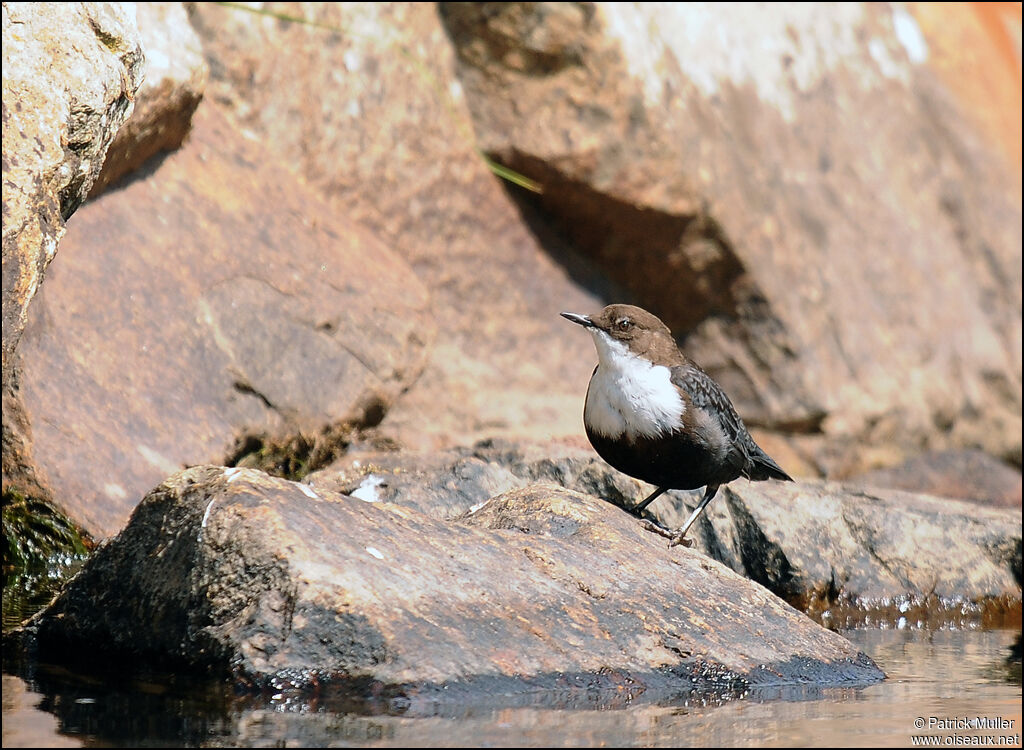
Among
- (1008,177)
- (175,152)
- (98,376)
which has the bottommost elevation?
(1008,177)

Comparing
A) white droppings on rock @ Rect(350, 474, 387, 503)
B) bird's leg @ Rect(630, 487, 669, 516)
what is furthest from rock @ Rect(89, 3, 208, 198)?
bird's leg @ Rect(630, 487, 669, 516)

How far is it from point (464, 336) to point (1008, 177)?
17.0 feet

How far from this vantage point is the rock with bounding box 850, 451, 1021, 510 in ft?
28.7

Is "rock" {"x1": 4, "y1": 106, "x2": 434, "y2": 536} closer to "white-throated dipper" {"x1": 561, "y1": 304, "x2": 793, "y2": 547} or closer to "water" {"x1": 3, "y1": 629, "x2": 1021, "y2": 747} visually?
"white-throated dipper" {"x1": 561, "y1": 304, "x2": 793, "y2": 547}

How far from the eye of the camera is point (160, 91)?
21.1 feet

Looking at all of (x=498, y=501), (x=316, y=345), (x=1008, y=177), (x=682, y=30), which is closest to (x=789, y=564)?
(x=498, y=501)

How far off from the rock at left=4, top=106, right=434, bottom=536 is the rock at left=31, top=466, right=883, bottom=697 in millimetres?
1694

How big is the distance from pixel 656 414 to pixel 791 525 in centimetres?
130

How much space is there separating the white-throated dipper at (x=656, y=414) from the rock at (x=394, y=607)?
0.78 meters

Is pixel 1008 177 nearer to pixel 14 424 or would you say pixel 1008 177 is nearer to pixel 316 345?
pixel 316 345

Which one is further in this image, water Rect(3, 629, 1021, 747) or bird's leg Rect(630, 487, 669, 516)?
bird's leg Rect(630, 487, 669, 516)

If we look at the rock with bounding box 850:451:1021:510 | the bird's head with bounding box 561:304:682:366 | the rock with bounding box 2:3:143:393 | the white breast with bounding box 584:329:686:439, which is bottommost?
the rock with bounding box 850:451:1021:510

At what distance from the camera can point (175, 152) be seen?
7137mm

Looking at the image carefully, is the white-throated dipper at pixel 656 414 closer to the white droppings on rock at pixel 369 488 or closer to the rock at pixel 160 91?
the white droppings on rock at pixel 369 488
